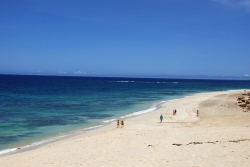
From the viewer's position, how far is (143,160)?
12.8m

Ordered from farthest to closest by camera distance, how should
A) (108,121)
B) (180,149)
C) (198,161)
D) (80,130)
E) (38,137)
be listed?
1. (108,121)
2. (80,130)
3. (38,137)
4. (180,149)
5. (198,161)

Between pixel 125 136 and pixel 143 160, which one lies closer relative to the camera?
pixel 143 160

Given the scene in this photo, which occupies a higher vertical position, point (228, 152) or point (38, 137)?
point (228, 152)

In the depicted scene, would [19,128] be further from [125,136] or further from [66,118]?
[125,136]

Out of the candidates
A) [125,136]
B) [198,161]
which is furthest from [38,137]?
[198,161]

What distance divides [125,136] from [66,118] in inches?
553

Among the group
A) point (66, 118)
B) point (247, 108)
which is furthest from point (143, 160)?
point (247, 108)

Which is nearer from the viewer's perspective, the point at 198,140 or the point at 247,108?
the point at 198,140

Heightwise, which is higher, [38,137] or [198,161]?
[198,161]

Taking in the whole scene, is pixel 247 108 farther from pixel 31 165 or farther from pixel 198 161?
pixel 31 165

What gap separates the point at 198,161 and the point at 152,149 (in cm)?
337

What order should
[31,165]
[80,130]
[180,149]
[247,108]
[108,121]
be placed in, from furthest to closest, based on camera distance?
[247,108] < [108,121] < [80,130] < [180,149] < [31,165]

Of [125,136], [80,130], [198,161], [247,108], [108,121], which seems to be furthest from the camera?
[247,108]

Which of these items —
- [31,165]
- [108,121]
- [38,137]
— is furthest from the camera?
[108,121]
